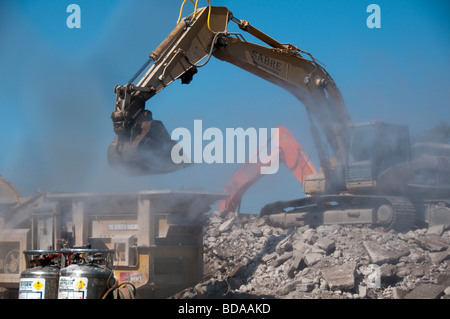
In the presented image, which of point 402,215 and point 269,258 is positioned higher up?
point 402,215

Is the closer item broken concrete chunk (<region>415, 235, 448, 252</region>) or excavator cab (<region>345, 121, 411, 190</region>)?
broken concrete chunk (<region>415, 235, 448, 252</region>)

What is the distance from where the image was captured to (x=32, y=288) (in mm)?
5977

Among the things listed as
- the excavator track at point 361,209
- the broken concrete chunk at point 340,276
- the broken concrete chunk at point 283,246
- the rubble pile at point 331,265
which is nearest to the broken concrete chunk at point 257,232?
the rubble pile at point 331,265

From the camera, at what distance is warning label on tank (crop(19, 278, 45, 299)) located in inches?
234

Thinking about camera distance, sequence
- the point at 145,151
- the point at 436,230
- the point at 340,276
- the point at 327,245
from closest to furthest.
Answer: the point at 145,151, the point at 340,276, the point at 327,245, the point at 436,230

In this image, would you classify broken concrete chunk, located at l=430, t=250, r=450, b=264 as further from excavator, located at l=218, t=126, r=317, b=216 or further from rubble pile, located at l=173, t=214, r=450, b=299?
excavator, located at l=218, t=126, r=317, b=216

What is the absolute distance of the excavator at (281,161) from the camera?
14998 millimetres

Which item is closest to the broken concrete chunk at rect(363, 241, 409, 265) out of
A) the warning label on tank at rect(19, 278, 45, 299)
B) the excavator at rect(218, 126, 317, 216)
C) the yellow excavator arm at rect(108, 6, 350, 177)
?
the yellow excavator arm at rect(108, 6, 350, 177)

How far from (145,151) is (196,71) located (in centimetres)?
188

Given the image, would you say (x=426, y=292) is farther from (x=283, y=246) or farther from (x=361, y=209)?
(x=361, y=209)

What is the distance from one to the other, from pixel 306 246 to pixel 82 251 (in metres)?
5.26

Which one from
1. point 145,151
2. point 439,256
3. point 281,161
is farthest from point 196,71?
point 281,161

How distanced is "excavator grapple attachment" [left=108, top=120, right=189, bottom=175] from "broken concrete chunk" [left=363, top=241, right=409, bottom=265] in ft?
11.5

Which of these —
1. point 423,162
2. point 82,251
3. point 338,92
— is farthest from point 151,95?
point 423,162
